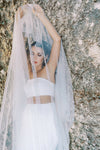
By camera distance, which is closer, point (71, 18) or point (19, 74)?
point (19, 74)

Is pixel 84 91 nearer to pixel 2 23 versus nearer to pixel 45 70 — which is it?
pixel 45 70

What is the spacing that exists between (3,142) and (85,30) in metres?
0.85

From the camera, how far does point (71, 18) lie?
1.30 m

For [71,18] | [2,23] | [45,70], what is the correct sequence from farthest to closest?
1. [2,23]
2. [71,18]
3. [45,70]

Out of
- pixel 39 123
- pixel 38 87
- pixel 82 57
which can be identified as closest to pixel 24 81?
pixel 38 87

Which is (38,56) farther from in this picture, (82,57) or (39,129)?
(39,129)

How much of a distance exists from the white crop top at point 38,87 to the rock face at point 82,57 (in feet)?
0.82

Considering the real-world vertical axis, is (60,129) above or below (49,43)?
below

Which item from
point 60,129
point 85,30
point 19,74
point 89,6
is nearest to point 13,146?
point 60,129

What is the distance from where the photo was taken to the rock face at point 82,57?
4.05ft

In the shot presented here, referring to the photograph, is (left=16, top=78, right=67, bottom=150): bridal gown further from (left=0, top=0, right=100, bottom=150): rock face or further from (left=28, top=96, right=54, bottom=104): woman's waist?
(left=0, top=0, right=100, bottom=150): rock face

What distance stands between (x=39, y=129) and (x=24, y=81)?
29 centimetres

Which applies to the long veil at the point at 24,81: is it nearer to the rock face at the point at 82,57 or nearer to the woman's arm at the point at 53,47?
the woman's arm at the point at 53,47

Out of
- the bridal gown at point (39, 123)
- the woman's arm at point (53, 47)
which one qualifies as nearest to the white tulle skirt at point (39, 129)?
the bridal gown at point (39, 123)
